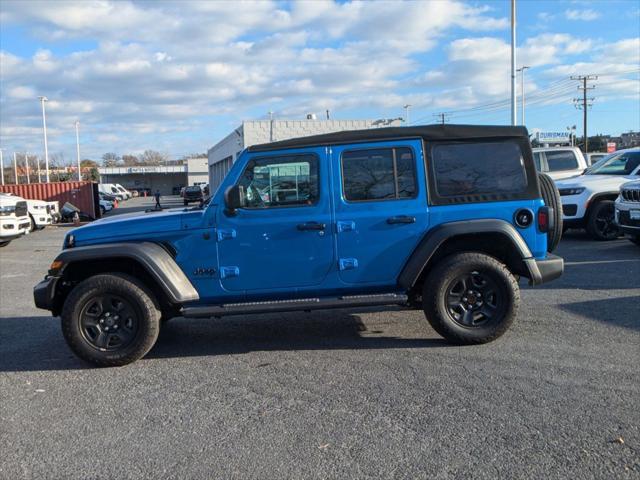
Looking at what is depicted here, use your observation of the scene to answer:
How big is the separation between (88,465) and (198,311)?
197cm

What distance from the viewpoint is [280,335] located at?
20.6ft

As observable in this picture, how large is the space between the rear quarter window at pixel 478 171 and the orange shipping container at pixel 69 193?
29.9 meters

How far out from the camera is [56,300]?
18.3ft

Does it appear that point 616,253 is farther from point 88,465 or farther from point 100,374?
point 88,465

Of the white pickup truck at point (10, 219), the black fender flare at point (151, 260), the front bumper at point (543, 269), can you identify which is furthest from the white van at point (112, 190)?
the front bumper at point (543, 269)

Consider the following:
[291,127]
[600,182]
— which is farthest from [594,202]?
[291,127]

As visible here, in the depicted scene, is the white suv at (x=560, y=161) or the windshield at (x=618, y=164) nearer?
the windshield at (x=618, y=164)

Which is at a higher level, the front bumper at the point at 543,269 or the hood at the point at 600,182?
the hood at the point at 600,182

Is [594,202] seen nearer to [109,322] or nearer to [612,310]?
[612,310]

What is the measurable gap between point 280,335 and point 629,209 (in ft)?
24.8

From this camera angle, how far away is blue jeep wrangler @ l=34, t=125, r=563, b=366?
536 centimetres

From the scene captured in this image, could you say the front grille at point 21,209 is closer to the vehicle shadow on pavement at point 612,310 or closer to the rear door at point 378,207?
the rear door at point 378,207

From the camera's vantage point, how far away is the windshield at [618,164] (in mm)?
13250

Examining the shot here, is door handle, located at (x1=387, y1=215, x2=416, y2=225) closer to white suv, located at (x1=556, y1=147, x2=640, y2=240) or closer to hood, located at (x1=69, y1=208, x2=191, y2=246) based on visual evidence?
hood, located at (x1=69, y1=208, x2=191, y2=246)
